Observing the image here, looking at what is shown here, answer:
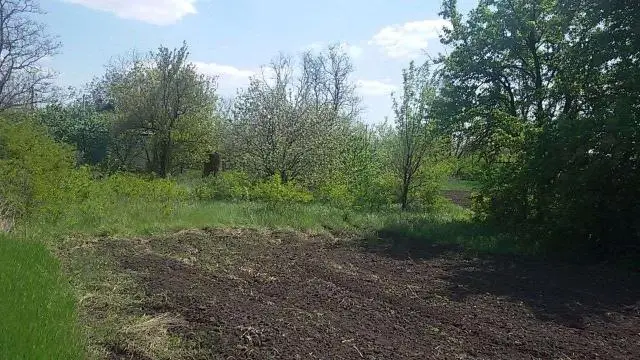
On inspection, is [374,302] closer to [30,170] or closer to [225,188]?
[30,170]

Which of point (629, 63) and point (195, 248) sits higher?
point (629, 63)

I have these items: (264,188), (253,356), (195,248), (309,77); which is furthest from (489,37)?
(309,77)

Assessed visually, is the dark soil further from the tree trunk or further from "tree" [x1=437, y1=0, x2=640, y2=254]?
the tree trunk

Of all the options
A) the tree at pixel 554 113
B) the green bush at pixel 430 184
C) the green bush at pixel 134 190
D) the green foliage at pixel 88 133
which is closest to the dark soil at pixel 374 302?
the tree at pixel 554 113

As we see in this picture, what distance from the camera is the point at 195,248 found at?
10125mm

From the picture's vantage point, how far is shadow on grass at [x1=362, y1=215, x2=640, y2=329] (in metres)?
7.62

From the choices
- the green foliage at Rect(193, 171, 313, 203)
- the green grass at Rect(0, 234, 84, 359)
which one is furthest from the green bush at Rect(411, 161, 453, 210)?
the green grass at Rect(0, 234, 84, 359)

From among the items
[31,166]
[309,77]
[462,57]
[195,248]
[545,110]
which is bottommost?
[195,248]

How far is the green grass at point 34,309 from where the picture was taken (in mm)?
4215

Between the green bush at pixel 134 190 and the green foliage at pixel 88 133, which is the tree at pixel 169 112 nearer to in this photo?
the green foliage at pixel 88 133

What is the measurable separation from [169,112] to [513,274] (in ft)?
69.7

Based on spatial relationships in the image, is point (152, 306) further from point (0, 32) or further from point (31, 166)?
point (0, 32)

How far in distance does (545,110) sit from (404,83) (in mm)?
4750

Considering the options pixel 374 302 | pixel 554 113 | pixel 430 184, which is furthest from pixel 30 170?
pixel 554 113
